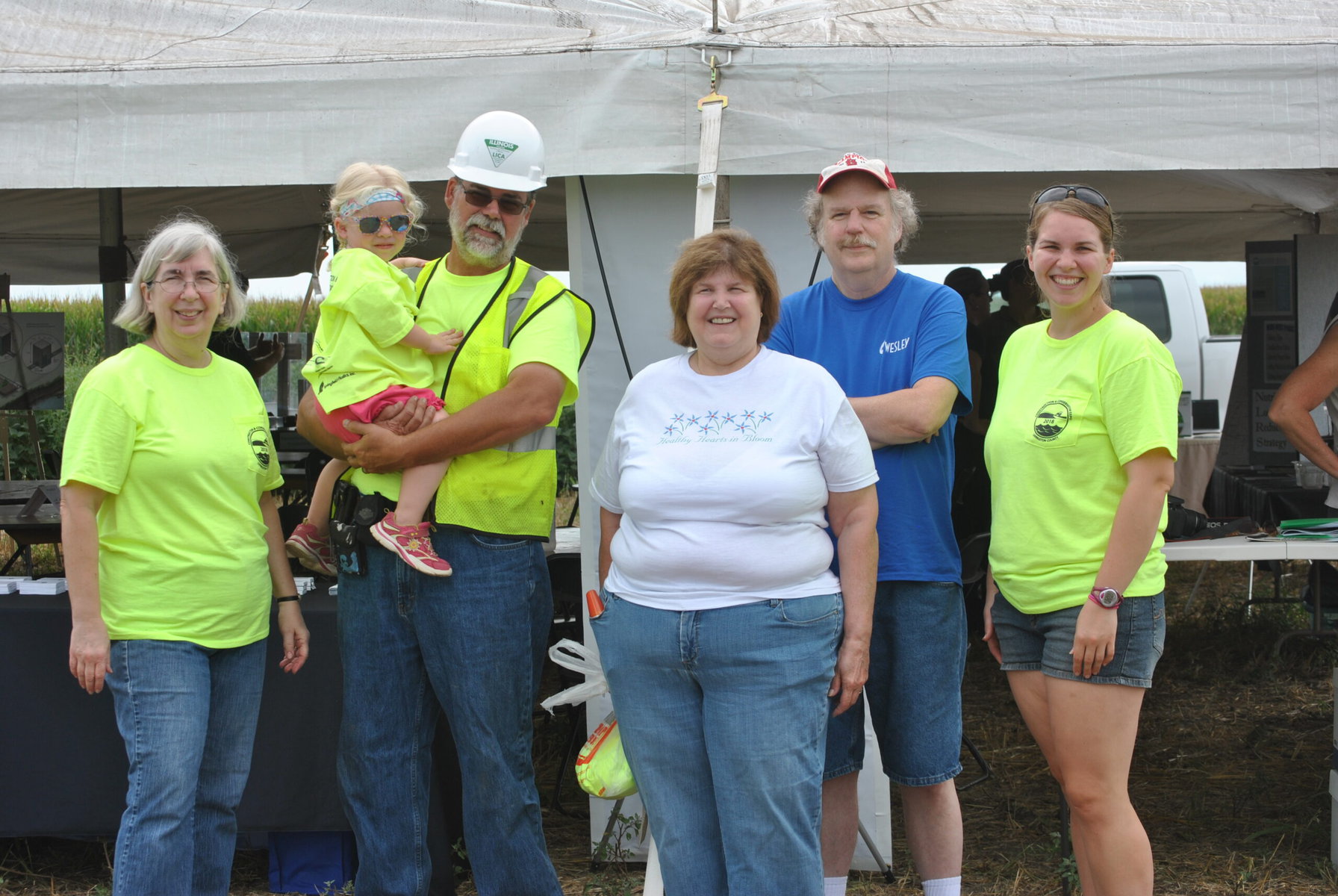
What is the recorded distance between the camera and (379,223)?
2430 mm

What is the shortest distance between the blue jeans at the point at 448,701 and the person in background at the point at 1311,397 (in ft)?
6.79

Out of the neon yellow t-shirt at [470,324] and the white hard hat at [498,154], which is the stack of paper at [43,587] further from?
the white hard hat at [498,154]

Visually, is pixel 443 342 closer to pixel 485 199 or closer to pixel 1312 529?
pixel 485 199

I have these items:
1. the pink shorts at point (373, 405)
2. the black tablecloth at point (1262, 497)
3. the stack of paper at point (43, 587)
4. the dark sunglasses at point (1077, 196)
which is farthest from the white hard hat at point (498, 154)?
the black tablecloth at point (1262, 497)

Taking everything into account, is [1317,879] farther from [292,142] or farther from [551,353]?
[292,142]

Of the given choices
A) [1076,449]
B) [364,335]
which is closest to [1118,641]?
[1076,449]

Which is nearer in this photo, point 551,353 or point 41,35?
point 551,353

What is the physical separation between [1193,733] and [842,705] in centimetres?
324

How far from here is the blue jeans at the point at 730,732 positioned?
1.97 meters

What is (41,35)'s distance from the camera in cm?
311

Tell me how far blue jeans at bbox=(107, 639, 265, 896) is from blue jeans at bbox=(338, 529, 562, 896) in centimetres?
26

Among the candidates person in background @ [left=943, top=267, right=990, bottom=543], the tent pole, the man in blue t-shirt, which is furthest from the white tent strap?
the tent pole

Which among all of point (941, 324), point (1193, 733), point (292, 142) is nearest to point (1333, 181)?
point (941, 324)

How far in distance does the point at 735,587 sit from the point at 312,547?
120 centimetres
